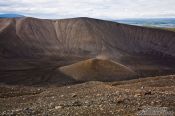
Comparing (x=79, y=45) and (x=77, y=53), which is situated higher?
(x=79, y=45)

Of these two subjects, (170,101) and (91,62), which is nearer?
(170,101)

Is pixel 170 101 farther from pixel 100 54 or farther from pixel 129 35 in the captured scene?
pixel 129 35

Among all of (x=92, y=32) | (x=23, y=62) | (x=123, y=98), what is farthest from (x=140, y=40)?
(x=123, y=98)

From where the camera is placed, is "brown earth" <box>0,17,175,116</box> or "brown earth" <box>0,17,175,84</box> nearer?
"brown earth" <box>0,17,175,116</box>

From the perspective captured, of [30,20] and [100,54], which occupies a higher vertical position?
[30,20]

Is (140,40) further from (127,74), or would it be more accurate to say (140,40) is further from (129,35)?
(127,74)

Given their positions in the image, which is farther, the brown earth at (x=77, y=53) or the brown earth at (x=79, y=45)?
the brown earth at (x=79, y=45)

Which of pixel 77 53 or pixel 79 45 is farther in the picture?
pixel 79 45

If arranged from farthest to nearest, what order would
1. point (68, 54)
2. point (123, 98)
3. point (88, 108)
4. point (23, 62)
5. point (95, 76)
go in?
point (68, 54), point (23, 62), point (95, 76), point (123, 98), point (88, 108)

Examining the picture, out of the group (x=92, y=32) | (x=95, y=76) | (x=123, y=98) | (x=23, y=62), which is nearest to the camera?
(x=123, y=98)
